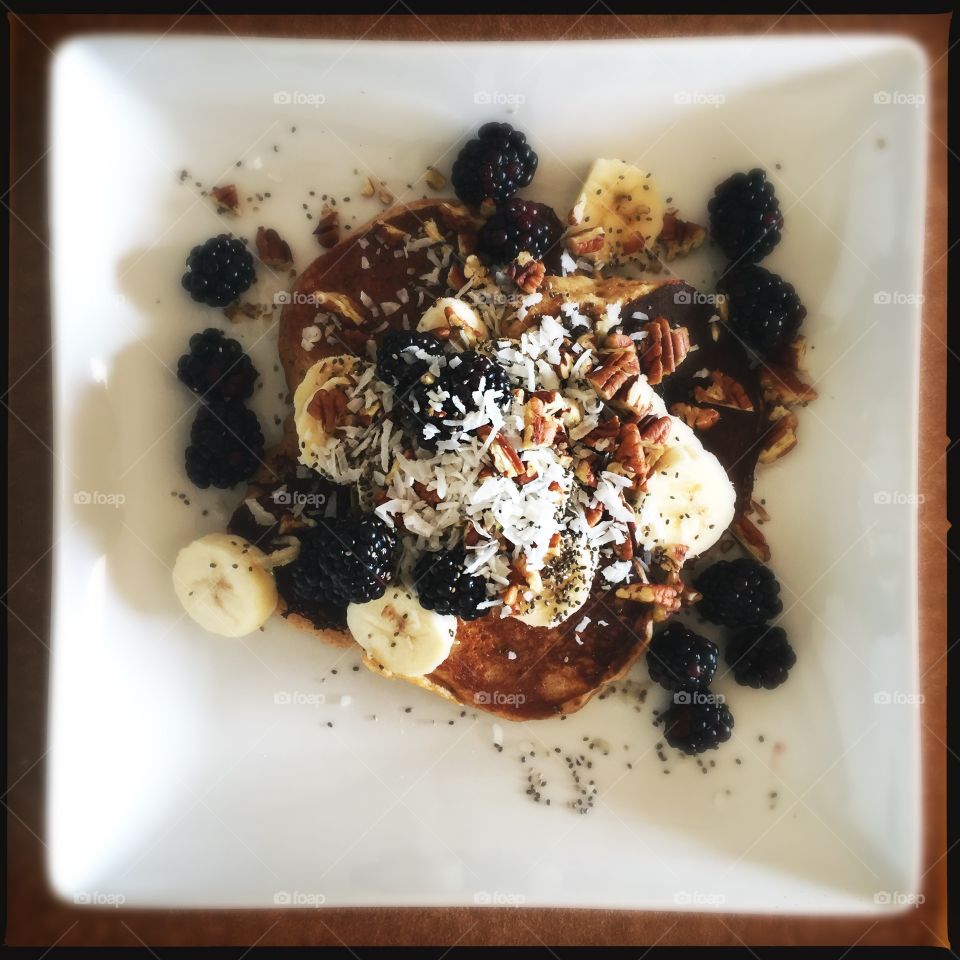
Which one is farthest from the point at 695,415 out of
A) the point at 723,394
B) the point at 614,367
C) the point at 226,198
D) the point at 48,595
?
the point at 48,595

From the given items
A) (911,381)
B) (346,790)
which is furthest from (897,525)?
(346,790)

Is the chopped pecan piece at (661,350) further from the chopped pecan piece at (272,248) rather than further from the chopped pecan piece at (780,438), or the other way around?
the chopped pecan piece at (272,248)

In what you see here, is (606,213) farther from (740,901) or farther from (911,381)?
(740,901)

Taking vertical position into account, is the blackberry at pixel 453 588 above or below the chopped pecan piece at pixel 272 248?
below

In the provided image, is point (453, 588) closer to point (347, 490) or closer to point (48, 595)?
point (347, 490)

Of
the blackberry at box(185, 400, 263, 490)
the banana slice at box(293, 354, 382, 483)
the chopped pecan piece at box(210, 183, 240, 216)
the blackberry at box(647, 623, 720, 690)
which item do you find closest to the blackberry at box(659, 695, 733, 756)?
the blackberry at box(647, 623, 720, 690)

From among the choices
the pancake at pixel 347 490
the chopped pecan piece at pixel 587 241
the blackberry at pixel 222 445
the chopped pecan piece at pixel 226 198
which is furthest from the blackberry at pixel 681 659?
the chopped pecan piece at pixel 226 198
